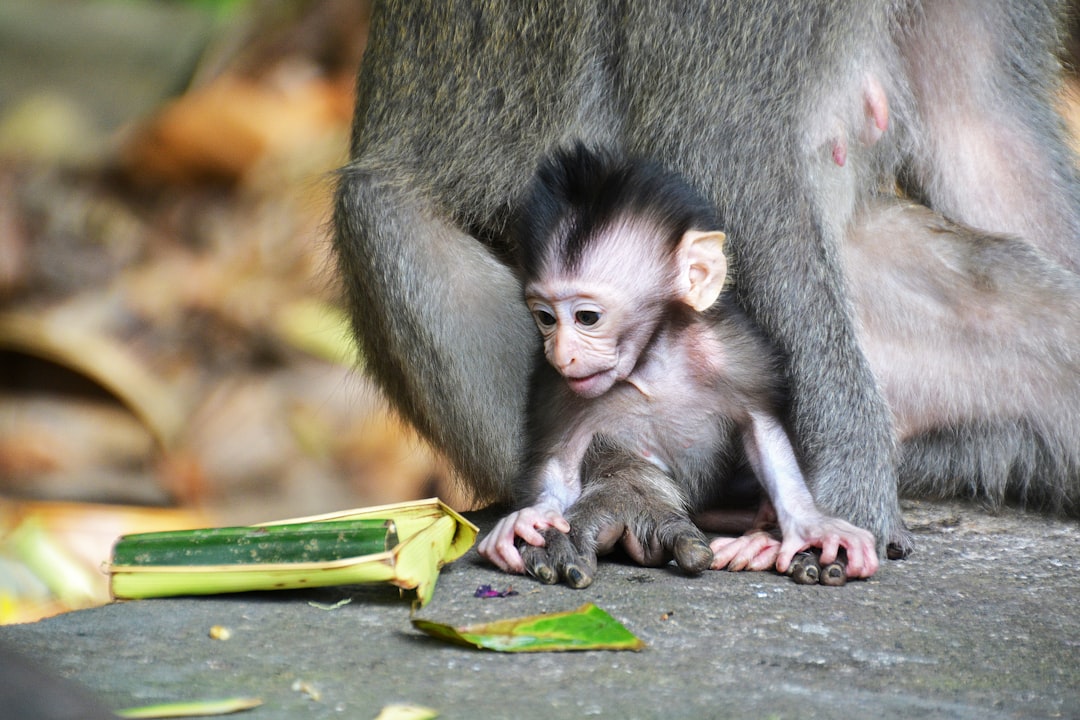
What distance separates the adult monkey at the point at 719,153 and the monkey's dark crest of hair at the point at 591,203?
0.63 ft

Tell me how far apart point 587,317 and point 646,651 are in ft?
3.46

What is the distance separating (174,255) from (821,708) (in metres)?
6.66

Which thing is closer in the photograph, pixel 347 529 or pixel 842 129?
pixel 347 529

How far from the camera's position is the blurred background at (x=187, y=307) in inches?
300

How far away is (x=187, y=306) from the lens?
26.5 ft

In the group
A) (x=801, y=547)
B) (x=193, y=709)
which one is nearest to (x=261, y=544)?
(x=193, y=709)

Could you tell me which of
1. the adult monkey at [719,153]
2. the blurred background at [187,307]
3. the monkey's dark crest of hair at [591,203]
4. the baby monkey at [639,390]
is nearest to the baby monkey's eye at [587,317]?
the baby monkey at [639,390]

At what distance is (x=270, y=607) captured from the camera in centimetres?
288

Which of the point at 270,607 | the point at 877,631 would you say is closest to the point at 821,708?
the point at 877,631

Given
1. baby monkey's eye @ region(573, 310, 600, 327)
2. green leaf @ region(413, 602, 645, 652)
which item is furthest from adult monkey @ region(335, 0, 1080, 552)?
green leaf @ region(413, 602, 645, 652)

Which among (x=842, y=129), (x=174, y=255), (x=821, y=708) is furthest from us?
(x=174, y=255)

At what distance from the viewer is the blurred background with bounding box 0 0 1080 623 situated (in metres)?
7.61

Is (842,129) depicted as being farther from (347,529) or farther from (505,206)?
(347,529)

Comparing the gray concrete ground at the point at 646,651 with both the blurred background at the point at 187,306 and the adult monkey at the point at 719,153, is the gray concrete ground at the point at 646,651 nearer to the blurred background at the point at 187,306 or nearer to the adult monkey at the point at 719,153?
the adult monkey at the point at 719,153
